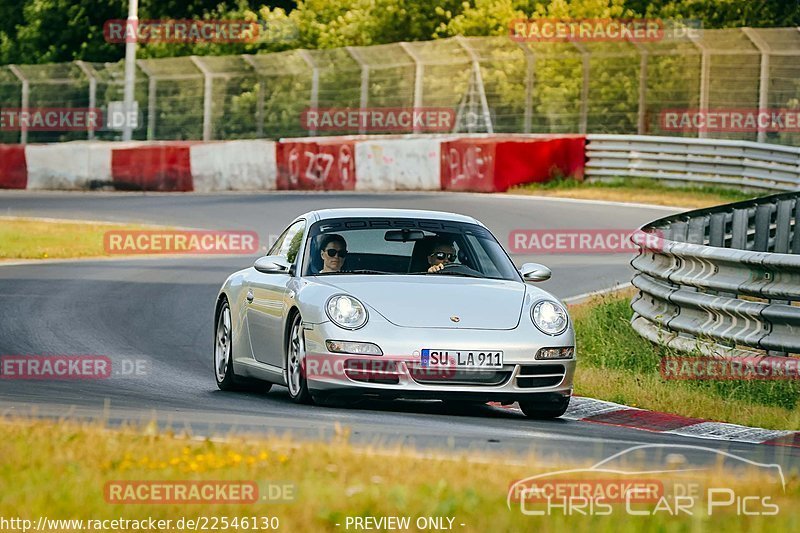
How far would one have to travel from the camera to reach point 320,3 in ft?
168

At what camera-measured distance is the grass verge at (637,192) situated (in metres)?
29.8

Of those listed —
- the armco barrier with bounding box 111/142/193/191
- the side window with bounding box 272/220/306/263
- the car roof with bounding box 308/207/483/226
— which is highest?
the car roof with bounding box 308/207/483/226

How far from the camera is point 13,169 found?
36094 millimetres

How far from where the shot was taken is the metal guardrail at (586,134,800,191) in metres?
29.2

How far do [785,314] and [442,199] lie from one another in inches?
771

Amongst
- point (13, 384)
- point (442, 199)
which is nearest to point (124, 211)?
point (442, 199)

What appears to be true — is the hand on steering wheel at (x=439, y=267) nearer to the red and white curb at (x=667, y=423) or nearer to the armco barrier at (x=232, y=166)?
the red and white curb at (x=667, y=423)

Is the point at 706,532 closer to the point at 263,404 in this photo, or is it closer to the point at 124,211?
the point at 263,404

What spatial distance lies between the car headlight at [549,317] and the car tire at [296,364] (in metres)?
1.45

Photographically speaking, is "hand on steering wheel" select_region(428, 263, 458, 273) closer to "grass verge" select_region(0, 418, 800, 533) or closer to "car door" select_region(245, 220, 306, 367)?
"car door" select_region(245, 220, 306, 367)
